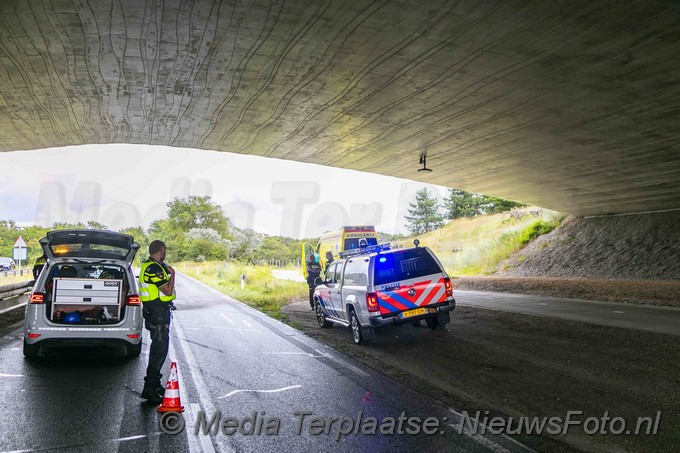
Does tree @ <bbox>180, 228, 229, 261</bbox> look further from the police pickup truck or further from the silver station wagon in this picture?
the silver station wagon

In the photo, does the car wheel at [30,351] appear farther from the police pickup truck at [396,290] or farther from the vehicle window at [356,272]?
the vehicle window at [356,272]

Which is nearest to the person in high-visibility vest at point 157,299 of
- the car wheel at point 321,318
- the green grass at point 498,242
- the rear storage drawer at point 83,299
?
the rear storage drawer at point 83,299

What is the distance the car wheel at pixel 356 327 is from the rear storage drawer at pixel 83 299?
479 centimetres

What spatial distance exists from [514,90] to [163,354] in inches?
374

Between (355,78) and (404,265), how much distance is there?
14.2ft

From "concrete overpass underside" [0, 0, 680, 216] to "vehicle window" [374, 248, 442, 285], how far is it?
3.94m

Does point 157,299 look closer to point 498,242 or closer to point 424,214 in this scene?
point 498,242

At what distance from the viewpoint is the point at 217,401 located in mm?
5879

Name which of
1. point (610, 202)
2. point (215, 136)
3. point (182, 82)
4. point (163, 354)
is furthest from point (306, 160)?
point (610, 202)

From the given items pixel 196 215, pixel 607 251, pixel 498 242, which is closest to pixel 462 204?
pixel 498 242

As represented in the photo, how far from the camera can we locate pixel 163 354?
5922 mm

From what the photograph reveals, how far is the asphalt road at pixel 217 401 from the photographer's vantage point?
4492 mm

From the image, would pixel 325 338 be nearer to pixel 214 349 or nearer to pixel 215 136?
pixel 214 349

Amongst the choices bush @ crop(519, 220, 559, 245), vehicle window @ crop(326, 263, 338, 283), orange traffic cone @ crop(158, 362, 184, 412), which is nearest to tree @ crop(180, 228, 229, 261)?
bush @ crop(519, 220, 559, 245)
